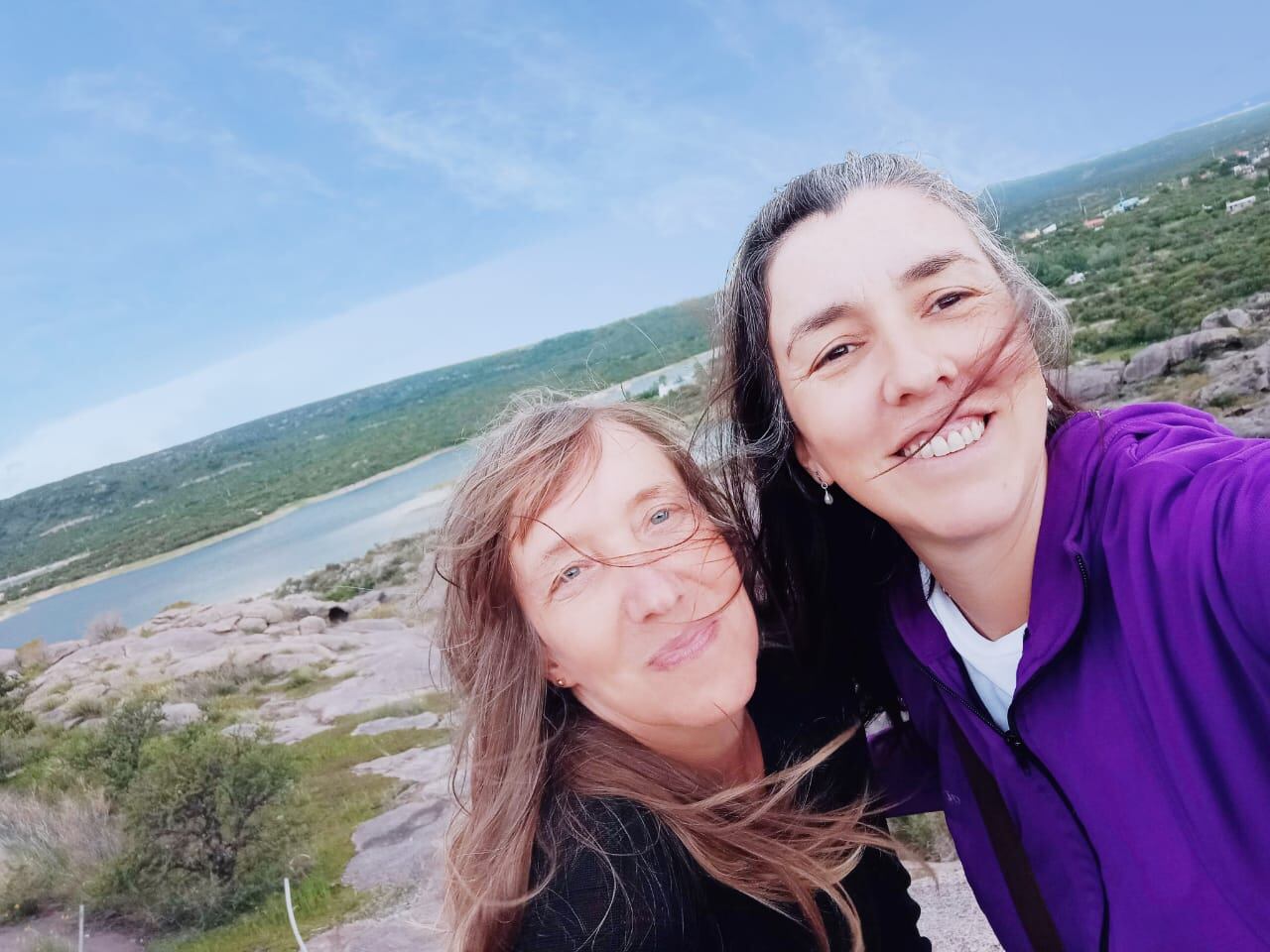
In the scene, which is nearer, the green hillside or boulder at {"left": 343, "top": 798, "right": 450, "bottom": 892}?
boulder at {"left": 343, "top": 798, "right": 450, "bottom": 892}

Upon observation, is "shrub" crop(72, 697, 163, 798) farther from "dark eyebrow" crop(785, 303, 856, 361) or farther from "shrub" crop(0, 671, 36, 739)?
"dark eyebrow" crop(785, 303, 856, 361)

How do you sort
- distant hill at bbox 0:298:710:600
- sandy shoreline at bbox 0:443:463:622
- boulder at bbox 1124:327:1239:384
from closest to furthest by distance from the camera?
boulder at bbox 1124:327:1239:384
sandy shoreline at bbox 0:443:463:622
distant hill at bbox 0:298:710:600

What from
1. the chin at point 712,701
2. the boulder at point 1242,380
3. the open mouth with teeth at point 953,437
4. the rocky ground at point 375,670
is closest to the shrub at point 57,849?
the rocky ground at point 375,670

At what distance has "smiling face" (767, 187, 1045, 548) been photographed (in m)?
Result: 1.38

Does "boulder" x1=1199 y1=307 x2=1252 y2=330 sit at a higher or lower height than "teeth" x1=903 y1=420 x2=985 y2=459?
lower

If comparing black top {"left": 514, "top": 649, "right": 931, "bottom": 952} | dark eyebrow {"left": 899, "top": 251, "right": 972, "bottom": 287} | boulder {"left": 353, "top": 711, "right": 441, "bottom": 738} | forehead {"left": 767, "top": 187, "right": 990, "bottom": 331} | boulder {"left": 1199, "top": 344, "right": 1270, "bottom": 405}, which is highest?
forehead {"left": 767, "top": 187, "right": 990, "bottom": 331}

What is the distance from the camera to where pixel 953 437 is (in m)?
1.38

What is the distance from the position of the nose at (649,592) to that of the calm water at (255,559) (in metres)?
17.5

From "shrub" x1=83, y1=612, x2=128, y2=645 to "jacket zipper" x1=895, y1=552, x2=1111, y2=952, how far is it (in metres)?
23.1

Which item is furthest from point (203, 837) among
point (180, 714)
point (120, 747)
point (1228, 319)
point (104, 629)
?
point (104, 629)

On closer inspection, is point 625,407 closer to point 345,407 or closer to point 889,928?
point 889,928

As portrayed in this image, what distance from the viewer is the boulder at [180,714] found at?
10207 millimetres

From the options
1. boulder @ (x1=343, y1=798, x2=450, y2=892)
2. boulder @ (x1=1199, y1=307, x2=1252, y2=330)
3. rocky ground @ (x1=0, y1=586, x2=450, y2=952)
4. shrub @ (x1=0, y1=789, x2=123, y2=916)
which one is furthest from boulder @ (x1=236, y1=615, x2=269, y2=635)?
boulder @ (x1=1199, y1=307, x2=1252, y2=330)

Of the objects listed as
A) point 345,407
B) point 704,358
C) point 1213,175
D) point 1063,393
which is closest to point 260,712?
point 704,358
